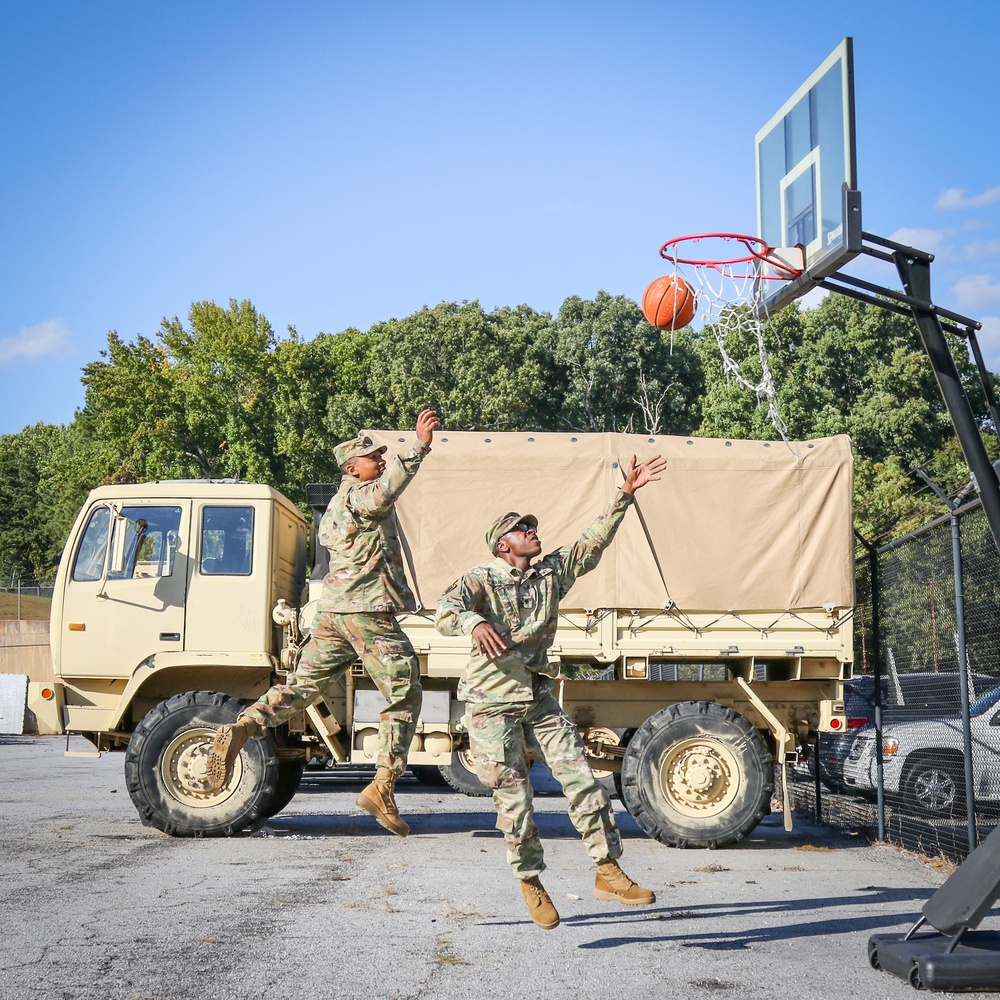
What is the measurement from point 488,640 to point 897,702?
6.89 metres

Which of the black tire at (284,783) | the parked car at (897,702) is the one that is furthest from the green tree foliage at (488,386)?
the black tire at (284,783)

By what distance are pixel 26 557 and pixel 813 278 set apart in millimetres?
74210

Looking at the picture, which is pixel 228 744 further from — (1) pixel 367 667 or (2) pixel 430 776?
(2) pixel 430 776

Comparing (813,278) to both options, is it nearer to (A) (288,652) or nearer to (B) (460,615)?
(B) (460,615)

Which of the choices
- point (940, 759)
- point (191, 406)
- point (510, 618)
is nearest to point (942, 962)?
point (510, 618)

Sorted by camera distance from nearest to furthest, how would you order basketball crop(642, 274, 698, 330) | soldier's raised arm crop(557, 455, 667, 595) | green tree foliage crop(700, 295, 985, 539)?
soldier's raised arm crop(557, 455, 667, 595)
basketball crop(642, 274, 698, 330)
green tree foliage crop(700, 295, 985, 539)

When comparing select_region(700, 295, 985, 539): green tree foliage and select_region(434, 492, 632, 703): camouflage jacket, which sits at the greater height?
select_region(700, 295, 985, 539): green tree foliage

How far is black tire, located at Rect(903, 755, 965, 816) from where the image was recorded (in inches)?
413

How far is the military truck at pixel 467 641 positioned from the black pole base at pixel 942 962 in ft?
14.6

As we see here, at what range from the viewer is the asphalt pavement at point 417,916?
5.18 m

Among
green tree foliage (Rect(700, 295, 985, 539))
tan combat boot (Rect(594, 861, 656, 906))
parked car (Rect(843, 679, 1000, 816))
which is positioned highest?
green tree foliage (Rect(700, 295, 985, 539))

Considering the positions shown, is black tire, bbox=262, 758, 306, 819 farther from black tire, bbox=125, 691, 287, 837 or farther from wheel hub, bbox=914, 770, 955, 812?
wheel hub, bbox=914, 770, 955, 812

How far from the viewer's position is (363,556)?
25.1 feet

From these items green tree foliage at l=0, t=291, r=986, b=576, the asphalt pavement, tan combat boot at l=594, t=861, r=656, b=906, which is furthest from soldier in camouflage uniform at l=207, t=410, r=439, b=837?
green tree foliage at l=0, t=291, r=986, b=576
